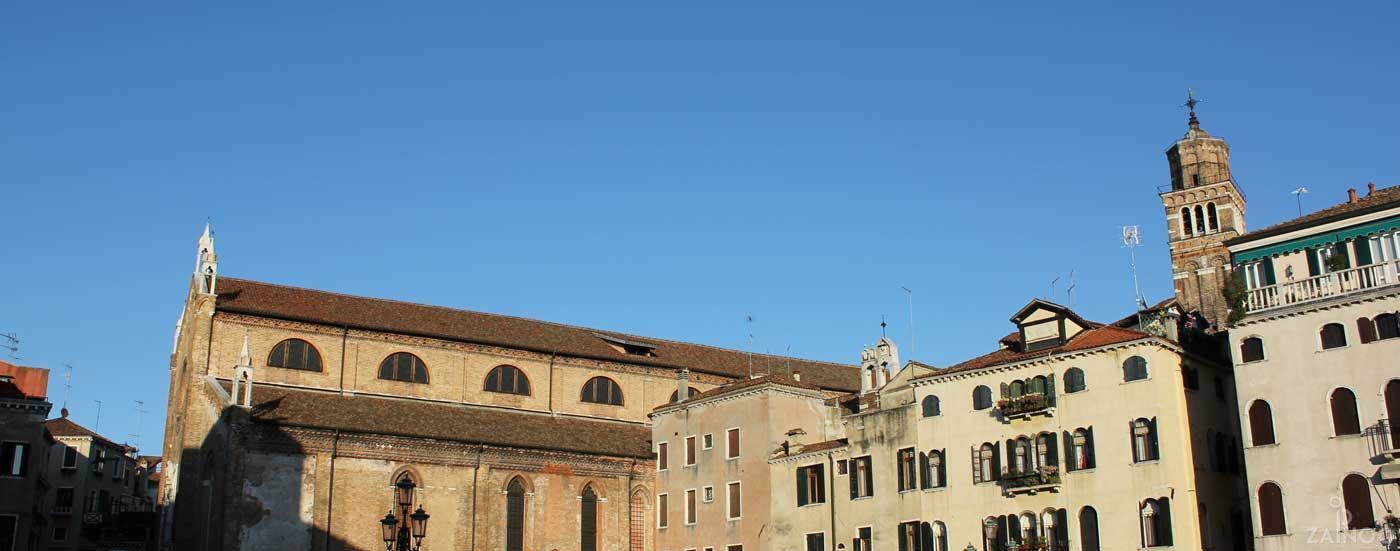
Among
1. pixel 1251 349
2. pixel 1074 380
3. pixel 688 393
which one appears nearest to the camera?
pixel 1251 349

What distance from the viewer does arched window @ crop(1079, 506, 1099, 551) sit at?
38.1 metres

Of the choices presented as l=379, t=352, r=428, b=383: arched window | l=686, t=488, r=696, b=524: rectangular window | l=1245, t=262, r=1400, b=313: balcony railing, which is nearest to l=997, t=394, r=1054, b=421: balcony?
l=1245, t=262, r=1400, b=313: balcony railing

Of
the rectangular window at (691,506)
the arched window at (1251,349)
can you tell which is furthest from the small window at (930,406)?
the rectangular window at (691,506)

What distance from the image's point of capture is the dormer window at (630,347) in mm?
62812

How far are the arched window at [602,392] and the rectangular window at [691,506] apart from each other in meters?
9.37

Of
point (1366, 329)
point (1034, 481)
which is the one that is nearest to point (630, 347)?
point (1034, 481)

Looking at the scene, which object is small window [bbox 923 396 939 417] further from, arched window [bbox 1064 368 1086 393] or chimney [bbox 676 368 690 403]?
chimney [bbox 676 368 690 403]

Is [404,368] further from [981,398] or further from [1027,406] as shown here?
[1027,406]

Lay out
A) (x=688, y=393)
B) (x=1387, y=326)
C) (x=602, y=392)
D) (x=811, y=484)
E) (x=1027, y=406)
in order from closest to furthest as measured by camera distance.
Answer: (x=1387, y=326) → (x=1027, y=406) → (x=811, y=484) → (x=602, y=392) → (x=688, y=393)

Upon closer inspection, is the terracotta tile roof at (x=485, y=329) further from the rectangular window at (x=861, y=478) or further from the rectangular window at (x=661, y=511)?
the rectangular window at (x=861, y=478)

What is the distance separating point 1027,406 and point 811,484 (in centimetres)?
1014

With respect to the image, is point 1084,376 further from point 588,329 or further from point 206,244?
point 206,244

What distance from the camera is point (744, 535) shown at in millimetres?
49219

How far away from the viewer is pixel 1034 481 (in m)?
39.4
